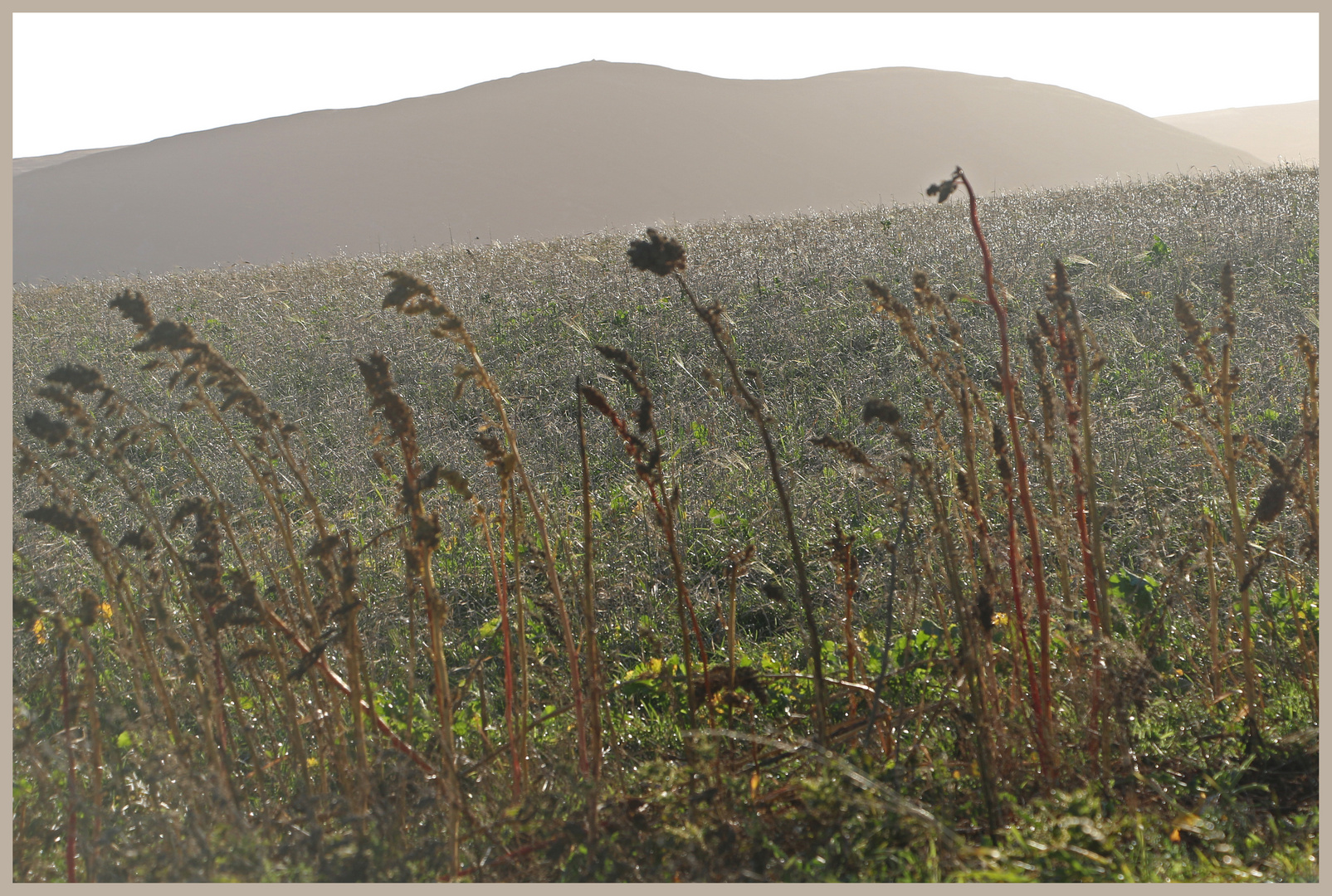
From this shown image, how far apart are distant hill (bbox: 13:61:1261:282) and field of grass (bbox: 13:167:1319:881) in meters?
37.0

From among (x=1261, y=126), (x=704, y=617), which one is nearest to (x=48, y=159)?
(x=704, y=617)

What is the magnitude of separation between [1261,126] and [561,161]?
9740cm

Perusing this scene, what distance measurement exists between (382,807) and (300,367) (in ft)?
18.0

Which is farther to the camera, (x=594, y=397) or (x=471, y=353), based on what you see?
(x=471, y=353)

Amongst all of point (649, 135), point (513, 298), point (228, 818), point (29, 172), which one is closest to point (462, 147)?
point (649, 135)

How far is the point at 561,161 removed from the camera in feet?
186

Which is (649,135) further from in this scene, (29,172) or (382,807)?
(382,807)

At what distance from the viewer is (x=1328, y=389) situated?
59.1 inches

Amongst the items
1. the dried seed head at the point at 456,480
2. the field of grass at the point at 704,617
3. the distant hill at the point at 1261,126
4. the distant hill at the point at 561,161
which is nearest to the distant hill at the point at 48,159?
the distant hill at the point at 561,161

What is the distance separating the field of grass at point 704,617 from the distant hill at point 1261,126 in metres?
94.6

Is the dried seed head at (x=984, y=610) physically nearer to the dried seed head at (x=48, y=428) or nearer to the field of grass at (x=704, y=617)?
the field of grass at (x=704, y=617)

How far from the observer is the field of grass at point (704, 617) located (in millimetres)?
1370

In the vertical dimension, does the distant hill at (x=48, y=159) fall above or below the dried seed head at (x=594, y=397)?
above

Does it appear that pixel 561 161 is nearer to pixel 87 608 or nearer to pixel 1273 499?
pixel 87 608
